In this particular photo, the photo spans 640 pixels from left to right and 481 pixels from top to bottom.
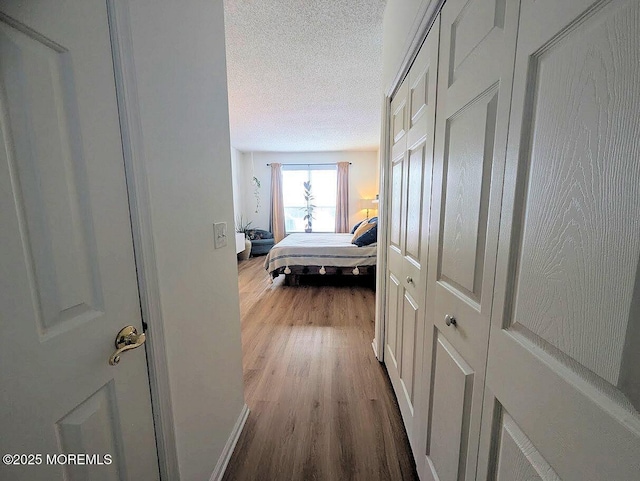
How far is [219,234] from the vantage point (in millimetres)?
1202

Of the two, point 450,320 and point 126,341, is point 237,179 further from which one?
point 450,320

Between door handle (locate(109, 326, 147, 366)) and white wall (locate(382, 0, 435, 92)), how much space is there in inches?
58.8

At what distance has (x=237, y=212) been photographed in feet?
20.5

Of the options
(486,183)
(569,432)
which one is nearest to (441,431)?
(569,432)

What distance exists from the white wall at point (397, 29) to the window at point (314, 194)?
462cm

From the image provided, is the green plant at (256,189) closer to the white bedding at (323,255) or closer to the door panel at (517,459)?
the white bedding at (323,255)

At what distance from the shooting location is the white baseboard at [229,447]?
3.76 feet

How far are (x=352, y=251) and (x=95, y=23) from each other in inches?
132

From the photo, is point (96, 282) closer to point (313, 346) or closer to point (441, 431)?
point (441, 431)

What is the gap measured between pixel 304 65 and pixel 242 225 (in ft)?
15.4

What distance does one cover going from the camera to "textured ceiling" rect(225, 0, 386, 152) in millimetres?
1741

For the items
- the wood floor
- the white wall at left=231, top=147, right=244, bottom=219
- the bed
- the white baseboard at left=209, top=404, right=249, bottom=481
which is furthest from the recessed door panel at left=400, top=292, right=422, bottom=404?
the white wall at left=231, top=147, right=244, bottom=219

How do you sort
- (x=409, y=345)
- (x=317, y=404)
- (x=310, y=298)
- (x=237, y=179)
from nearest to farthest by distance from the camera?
(x=409, y=345), (x=317, y=404), (x=310, y=298), (x=237, y=179)

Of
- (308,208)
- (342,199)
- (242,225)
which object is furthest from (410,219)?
(242,225)
